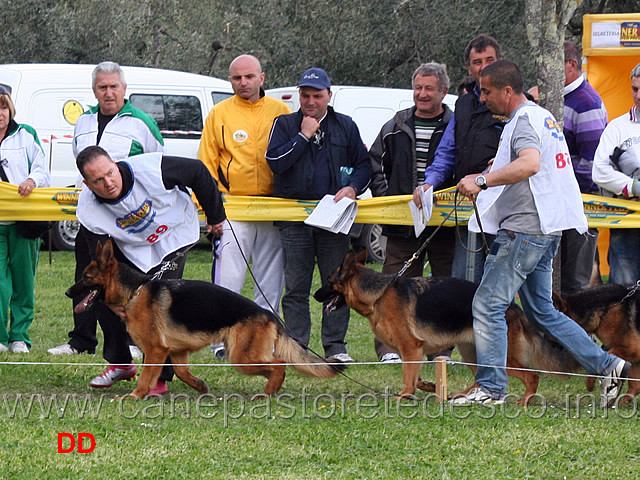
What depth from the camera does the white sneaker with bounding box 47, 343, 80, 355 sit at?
7797 mm

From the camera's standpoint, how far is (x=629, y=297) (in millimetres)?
6117

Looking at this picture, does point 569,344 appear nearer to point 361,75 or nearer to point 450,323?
point 450,323

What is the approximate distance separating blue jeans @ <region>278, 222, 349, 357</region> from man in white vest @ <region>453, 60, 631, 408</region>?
1.70 m

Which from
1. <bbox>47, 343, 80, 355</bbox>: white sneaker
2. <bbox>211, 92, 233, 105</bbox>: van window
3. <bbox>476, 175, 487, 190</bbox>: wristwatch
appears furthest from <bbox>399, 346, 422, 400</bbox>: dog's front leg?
<bbox>211, 92, 233, 105</bbox>: van window

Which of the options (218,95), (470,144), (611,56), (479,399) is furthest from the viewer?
(218,95)

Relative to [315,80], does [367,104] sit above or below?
below

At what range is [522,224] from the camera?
5648 millimetres

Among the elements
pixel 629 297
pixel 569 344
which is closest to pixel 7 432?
pixel 569 344

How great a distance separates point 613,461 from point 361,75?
1646 cm

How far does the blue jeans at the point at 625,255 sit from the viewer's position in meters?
6.88

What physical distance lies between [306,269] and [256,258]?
59cm

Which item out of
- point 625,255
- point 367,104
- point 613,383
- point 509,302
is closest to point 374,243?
point 367,104

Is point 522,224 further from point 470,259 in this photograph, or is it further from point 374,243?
point 374,243

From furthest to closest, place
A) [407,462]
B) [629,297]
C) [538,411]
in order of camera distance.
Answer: [629,297] < [538,411] < [407,462]
